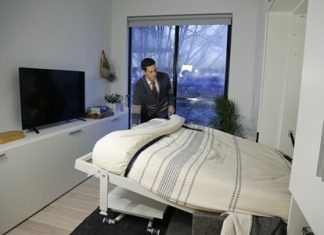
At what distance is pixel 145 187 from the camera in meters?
1.48

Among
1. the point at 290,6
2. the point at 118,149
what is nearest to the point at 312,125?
the point at 118,149

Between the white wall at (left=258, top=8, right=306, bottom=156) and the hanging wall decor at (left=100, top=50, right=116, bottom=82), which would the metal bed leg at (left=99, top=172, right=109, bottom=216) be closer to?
the white wall at (left=258, top=8, right=306, bottom=156)

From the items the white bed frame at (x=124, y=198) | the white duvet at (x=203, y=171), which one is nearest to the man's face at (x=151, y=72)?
the white duvet at (x=203, y=171)

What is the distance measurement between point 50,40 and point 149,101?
1.26 meters

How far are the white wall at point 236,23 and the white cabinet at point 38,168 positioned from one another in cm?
207

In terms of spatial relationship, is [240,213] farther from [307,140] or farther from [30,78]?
[30,78]

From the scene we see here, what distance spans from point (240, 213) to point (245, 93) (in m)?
2.69

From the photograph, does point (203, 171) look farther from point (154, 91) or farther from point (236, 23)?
point (236, 23)

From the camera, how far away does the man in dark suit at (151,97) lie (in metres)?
2.80

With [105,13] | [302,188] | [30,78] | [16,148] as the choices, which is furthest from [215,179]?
[105,13]

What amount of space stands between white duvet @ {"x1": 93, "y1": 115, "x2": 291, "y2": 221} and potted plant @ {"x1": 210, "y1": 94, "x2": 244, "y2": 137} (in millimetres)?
1547

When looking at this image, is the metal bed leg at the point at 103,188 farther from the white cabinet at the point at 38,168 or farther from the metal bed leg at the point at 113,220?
the white cabinet at the point at 38,168

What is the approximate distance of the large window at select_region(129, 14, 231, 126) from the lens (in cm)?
385

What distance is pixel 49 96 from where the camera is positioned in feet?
8.37
